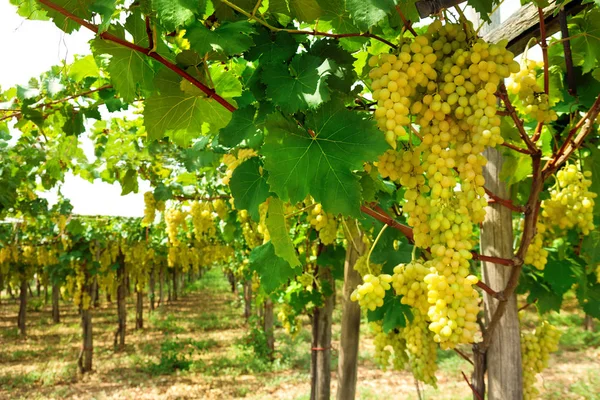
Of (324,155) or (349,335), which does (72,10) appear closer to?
(324,155)

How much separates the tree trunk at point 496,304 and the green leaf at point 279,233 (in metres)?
1.09

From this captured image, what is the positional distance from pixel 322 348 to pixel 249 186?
321 cm

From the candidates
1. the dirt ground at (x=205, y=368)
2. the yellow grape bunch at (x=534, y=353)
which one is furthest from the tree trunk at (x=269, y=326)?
the yellow grape bunch at (x=534, y=353)

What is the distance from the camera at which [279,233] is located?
1209mm

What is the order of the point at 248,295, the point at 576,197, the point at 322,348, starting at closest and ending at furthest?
the point at 576,197 < the point at 322,348 < the point at 248,295

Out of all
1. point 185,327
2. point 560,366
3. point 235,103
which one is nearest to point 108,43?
point 235,103

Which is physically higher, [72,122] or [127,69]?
[72,122]

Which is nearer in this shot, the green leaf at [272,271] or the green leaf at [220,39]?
the green leaf at [220,39]

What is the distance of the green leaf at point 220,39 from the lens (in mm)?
913

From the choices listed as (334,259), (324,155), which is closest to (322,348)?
(334,259)

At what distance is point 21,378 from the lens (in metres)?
9.36

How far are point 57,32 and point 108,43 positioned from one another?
0.56 metres

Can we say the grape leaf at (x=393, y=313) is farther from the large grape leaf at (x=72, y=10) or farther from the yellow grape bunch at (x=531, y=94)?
the large grape leaf at (x=72, y=10)

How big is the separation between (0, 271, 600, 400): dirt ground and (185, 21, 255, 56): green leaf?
7.66 metres
